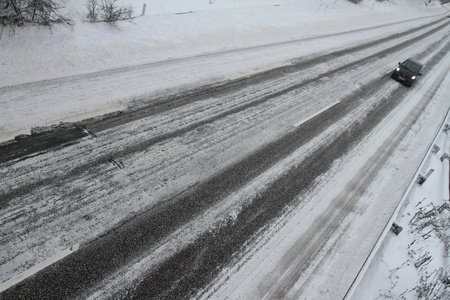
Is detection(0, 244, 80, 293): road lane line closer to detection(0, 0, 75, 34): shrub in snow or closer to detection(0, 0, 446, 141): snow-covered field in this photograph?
detection(0, 0, 446, 141): snow-covered field

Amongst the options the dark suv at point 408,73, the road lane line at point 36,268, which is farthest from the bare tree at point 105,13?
the dark suv at point 408,73

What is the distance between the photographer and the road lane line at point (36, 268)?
333cm

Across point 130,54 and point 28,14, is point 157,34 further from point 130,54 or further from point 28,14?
point 28,14

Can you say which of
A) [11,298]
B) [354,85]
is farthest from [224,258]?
[354,85]

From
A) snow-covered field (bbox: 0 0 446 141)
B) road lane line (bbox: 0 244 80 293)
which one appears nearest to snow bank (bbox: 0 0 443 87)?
snow-covered field (bbox: 0 0 446 141)

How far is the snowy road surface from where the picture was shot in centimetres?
383

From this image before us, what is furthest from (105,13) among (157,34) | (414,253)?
(414,253)

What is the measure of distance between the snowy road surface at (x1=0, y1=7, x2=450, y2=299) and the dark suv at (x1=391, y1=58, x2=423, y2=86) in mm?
5431

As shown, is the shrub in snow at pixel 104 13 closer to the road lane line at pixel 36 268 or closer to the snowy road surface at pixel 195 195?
the snowy road surface at pixel 195 195

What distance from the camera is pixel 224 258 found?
426 cm

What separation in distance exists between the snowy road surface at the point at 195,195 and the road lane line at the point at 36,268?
0.22 ft

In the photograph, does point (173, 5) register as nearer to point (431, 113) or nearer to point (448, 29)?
point (431, 113)

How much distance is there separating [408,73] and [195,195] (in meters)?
14.0

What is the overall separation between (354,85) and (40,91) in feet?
41.0
